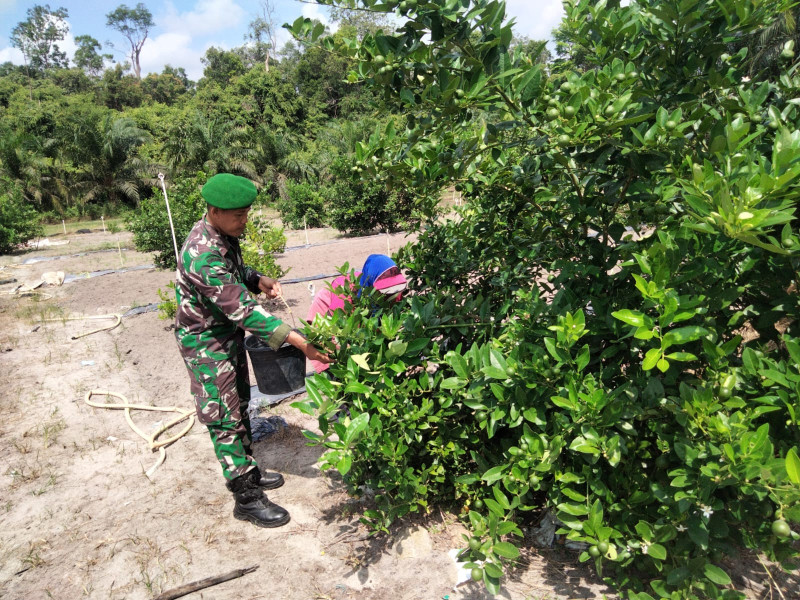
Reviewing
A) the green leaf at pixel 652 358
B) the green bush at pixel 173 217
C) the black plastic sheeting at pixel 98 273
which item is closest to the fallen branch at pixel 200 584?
the green leaf at pixel 652 358

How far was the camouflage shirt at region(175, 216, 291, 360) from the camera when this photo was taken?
2.46 m

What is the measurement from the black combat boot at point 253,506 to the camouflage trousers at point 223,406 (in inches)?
2.5

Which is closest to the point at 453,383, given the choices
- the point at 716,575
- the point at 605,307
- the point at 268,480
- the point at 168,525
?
the point at 605,307

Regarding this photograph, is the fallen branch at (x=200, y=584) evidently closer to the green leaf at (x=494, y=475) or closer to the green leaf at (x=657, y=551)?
the green leaf at (x=494, y=475)

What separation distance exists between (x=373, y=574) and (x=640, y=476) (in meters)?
1.22

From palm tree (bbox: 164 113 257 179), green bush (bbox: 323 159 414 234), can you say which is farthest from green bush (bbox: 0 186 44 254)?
green bush (bbox: 323 159 414 234)

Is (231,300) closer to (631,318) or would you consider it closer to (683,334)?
(631,318)

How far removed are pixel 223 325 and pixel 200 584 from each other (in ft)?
3.95

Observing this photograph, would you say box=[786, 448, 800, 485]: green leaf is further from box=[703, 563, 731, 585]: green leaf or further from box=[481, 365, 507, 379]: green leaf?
box=[481, 365, 507, 379]: green leaf

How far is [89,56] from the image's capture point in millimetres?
58562

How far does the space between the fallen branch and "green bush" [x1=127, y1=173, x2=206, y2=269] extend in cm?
731

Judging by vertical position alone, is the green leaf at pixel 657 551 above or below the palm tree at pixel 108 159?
below

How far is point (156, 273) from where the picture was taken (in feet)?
33.8

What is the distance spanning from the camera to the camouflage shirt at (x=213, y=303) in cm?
246
